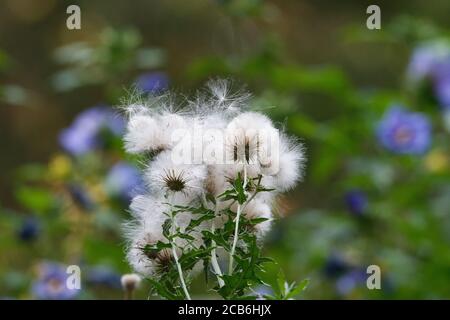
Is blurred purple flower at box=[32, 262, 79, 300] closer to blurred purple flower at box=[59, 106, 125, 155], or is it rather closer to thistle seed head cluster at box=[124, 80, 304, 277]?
blurred purple flower at box=[59, 106, 125, 155]

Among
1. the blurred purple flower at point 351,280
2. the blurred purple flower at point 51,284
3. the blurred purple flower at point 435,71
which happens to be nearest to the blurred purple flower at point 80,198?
the blurred purple flower at point 51,284

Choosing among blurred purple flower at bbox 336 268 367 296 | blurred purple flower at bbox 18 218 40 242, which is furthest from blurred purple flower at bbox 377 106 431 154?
blurred purple flower at bbox 18 218 40 242

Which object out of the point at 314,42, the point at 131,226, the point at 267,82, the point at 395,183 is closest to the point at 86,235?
the point at 267,82

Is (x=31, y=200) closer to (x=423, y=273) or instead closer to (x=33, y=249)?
(x=33, y=249)

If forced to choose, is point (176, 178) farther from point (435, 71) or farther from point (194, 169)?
point (435, 71)

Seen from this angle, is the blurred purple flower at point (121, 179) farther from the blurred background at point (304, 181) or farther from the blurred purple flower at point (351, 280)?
the blurred purple flower at point (351, 280)
